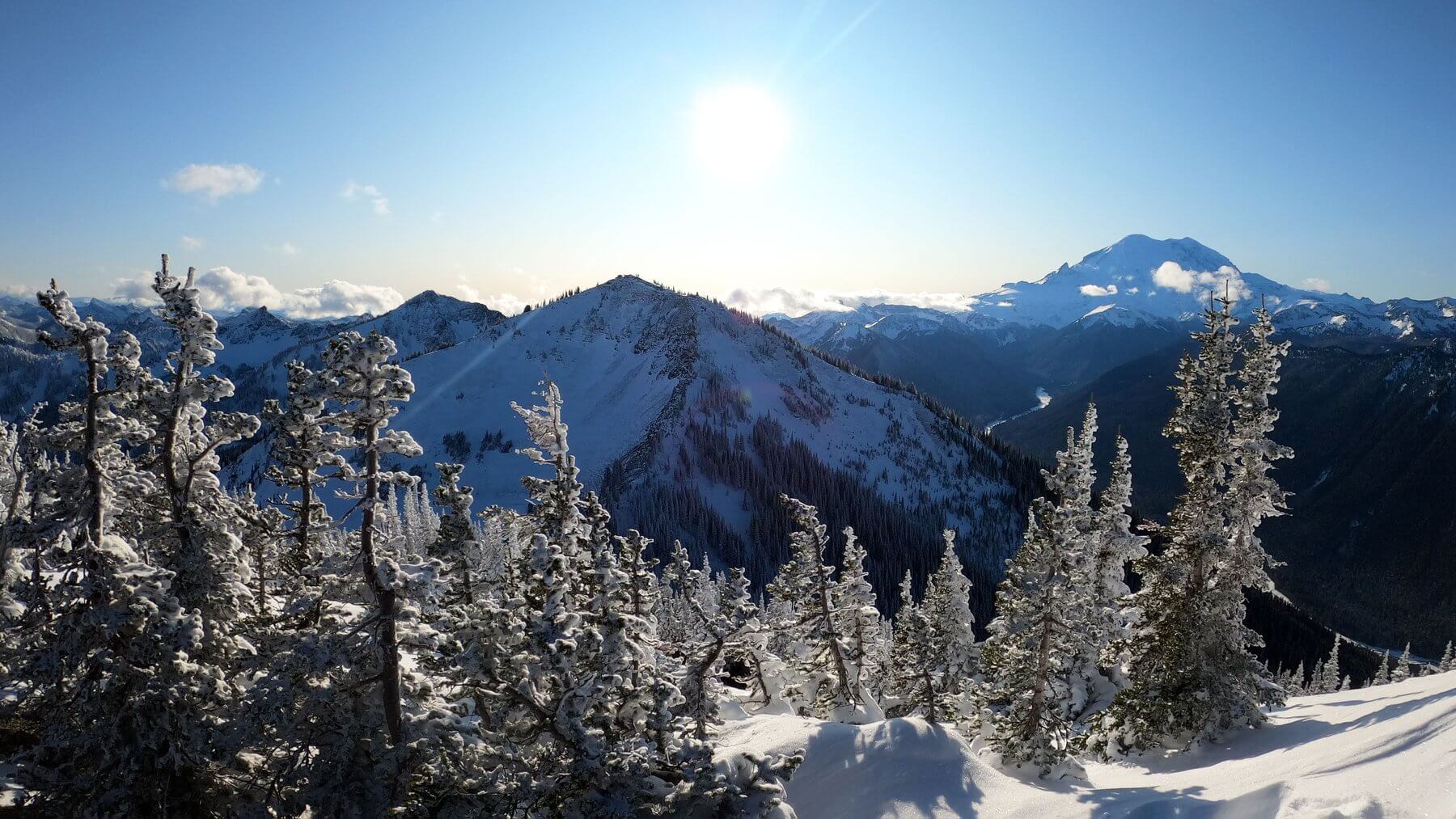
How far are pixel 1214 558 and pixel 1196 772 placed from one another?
757 centimetres

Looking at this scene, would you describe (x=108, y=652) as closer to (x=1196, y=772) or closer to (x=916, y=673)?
(x=1196, y=772)

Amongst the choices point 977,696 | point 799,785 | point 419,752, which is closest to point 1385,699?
point 977,696

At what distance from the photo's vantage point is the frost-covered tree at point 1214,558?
22516mm

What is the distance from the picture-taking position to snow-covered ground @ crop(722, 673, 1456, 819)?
11961 mm

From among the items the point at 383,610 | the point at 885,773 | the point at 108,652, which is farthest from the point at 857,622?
the point at 108,652

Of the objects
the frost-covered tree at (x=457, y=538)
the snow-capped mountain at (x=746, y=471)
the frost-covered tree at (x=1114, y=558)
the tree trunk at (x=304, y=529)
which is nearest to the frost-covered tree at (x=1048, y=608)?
the frost-covered tree at (x=1114, y=558)

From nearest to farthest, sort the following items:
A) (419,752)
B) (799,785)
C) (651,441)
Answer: (419,752), (799,785), (651,441)

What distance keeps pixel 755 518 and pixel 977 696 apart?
129676 millimetres

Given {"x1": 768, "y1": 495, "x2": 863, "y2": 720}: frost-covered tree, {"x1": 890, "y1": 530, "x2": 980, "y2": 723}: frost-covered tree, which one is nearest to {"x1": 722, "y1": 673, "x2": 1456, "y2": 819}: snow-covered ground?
{"x1": 768, "y1": 495, "x2": 863, "y2": 720}: frost-covered tree

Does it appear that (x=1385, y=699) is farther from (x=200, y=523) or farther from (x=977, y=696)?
(x=200, y=523)

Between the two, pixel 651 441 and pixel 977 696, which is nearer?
pixel 977 696

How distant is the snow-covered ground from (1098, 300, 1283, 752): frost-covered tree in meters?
1.30

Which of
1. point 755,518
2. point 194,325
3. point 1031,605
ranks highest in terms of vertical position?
point 194,325

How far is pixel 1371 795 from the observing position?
11.4 metres
